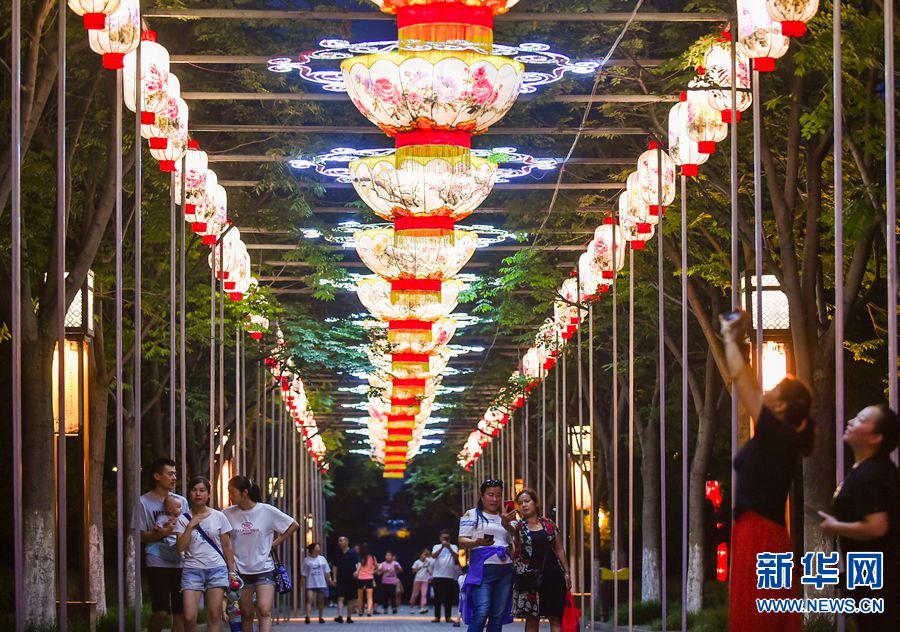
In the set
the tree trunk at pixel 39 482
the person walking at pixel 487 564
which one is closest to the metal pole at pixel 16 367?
the person walking at pixel 487 564

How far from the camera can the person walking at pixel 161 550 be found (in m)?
15.4

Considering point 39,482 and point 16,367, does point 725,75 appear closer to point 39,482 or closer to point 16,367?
point 16,367

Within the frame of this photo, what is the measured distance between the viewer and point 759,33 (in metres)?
15.1

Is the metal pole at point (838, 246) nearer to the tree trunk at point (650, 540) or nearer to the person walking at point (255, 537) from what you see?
the person walking at point (255, 537)

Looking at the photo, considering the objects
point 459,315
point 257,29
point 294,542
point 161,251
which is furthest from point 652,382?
point 257,29

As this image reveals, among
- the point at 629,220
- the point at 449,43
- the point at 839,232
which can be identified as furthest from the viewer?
the point at 629,220

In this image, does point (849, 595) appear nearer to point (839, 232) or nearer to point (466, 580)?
point (839, 232)

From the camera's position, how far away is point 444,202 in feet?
63.0

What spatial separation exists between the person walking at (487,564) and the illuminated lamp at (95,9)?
5.50m

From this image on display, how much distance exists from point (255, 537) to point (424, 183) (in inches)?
176

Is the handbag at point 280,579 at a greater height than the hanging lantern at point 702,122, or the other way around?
the hanging lantern at point 702,122

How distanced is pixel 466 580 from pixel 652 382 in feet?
71.5

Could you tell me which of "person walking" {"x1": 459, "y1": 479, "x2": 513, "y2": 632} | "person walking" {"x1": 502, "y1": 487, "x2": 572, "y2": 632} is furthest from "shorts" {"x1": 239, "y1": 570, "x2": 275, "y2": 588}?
"person walking" {"x1": 502, "y1": 487, "x2": 572, "y2": 632}

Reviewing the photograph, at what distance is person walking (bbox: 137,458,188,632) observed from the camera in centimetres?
1540
